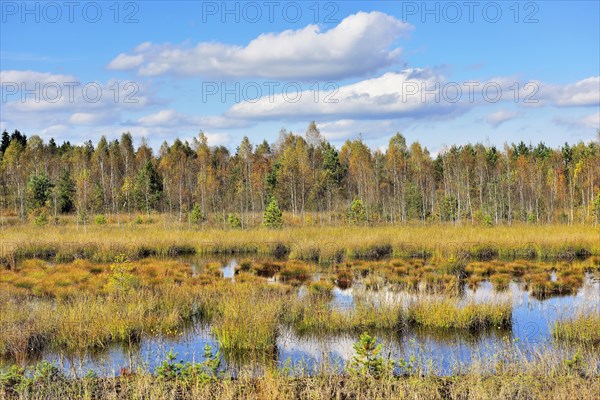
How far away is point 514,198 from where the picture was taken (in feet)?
215

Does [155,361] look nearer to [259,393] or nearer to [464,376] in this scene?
[259,393]

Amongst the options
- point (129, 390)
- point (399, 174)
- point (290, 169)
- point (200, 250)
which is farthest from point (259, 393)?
point (399, 174)

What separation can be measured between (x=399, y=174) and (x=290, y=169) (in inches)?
763

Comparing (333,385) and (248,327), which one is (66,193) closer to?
(248,327)

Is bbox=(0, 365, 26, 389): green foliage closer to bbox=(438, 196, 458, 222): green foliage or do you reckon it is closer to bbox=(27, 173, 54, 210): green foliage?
bbox=(438, 196, 458, 222): green foliage

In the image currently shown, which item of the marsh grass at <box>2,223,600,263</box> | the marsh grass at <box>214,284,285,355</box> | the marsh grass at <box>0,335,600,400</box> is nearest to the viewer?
the marsh grass at <box>0,335,600,400</box>

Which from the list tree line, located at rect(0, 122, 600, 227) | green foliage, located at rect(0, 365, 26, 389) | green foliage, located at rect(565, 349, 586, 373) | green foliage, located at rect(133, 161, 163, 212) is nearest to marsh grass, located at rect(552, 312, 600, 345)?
green foliage, located at rect(565, 349, 586, 373)

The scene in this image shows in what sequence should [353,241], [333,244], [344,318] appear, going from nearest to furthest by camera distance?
[344,318]
[333,244]
[353,241]

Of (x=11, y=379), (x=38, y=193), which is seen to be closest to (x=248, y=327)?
(x=11, y=379)

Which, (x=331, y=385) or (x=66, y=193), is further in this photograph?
(x=66, y=193)

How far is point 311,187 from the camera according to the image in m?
64.4

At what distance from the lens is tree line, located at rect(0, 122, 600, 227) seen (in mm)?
58312

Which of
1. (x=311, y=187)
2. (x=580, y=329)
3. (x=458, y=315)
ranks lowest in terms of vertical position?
(x=580, y=329)

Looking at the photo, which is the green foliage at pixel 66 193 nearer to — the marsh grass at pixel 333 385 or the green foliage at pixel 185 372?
the marsh grass at pixel 333 385
